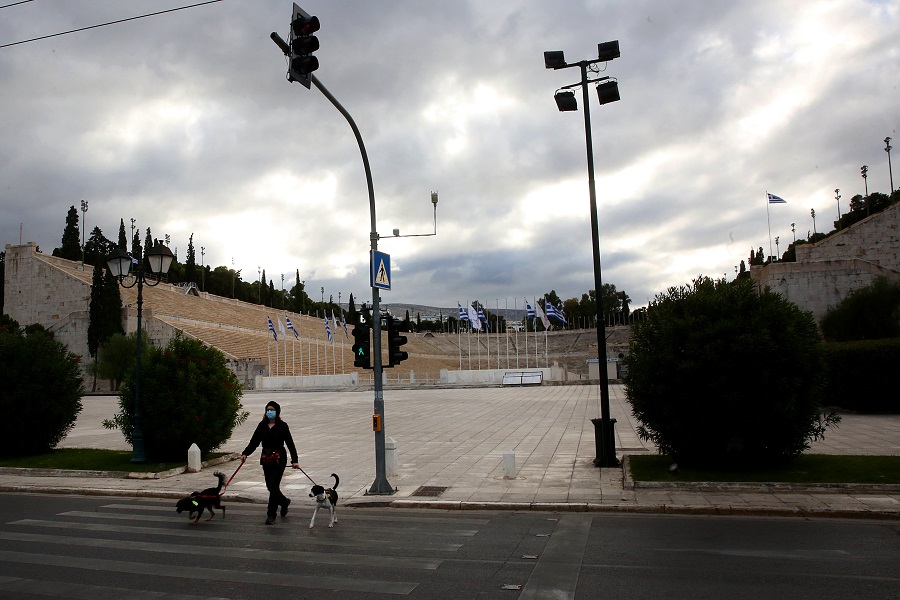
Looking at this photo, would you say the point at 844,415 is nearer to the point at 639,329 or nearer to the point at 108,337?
the point at 639,329

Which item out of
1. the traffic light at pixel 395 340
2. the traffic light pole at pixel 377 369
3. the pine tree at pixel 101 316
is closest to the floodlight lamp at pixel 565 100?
the traffic light pole at pixel 377 369

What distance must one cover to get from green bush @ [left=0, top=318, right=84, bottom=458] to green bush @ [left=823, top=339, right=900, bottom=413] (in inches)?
976

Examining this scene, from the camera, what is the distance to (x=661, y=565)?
22.3ft

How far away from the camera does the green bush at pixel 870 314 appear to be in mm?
40281

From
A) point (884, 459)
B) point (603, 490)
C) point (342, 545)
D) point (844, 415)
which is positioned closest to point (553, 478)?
point (603, 490)

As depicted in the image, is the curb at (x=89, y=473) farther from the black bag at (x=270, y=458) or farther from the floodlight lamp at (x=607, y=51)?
the floodlight lamp at (x=607, y=51)

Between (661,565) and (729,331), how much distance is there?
5841 millimetres

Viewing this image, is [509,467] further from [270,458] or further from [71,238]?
[71,238]

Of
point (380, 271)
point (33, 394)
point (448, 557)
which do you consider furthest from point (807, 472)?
point (33, 394)

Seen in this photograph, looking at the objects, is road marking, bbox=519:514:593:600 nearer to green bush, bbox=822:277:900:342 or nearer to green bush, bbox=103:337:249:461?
green bush, bbox=103:337:249:461

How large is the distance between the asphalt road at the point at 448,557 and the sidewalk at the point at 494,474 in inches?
24.2

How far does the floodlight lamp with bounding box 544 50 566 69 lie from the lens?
44.0ft

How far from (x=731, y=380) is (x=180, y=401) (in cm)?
1172

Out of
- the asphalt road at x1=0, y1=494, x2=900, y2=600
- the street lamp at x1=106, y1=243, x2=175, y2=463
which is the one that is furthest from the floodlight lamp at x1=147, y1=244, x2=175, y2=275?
the asphalt road at x1=0, y1=494, x2=900, y2=600
